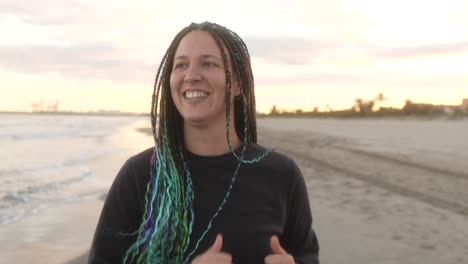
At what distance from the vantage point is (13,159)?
17391 millimetres

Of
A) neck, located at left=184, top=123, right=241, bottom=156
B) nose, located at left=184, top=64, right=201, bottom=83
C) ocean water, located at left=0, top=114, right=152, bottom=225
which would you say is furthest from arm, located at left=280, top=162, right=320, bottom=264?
ocean water, located at left=0, top=114, right=152, bottom=225

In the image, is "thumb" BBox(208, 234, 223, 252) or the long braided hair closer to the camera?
"thumb" BBox(208, 234, 223, 252)

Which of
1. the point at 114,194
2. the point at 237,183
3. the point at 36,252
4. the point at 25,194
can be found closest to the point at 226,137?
the point at 237,183

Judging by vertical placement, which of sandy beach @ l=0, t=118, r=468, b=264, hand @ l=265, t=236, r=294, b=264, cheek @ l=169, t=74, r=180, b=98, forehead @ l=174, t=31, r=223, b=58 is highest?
forehead @ l=174, t=31, r=223, b=58

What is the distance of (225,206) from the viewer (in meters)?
2.24

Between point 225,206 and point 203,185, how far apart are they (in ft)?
0.39

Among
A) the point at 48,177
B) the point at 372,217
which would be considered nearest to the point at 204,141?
the point at 372,217

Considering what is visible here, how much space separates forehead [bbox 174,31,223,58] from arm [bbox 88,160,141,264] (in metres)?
0.53

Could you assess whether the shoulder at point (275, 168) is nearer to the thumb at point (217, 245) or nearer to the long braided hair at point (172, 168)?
the long braided hair at point (172, 168)

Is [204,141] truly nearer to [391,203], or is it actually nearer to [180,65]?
[180,65]

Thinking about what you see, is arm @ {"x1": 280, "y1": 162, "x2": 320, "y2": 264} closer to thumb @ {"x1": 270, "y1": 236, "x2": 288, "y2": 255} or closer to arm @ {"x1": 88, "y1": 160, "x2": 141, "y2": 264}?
thumb @ {"x1": 270, "y1": 236, "x2": 288, "y2": 255}

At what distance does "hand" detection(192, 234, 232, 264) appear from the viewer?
2033mm

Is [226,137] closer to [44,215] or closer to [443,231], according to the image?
[443,231]

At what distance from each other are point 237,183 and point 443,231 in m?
4.46
